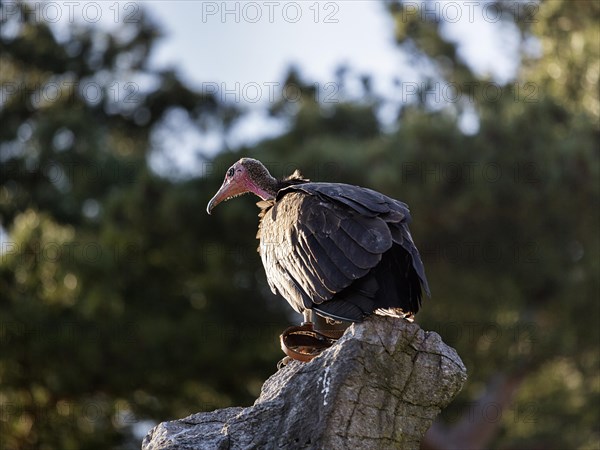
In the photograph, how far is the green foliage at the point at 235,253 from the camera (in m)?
15.3

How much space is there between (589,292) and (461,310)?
202 centimetres

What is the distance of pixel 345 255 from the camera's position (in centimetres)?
609

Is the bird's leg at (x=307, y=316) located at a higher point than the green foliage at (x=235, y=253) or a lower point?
lower

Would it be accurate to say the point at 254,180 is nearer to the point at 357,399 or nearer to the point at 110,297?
the point at 357,399

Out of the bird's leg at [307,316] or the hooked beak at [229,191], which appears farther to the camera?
the hooked beak at [229,191]

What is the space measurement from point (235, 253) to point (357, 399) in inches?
414

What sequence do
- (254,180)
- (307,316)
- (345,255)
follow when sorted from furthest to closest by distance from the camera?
(254,180) < (307,316) < (345,255)

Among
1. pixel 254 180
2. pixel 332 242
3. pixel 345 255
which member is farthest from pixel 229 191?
pixel 345 255

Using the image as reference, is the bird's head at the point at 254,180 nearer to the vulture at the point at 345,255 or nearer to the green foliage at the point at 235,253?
the vulture at the point at 345,255

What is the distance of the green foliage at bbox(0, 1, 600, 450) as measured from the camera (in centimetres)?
1534

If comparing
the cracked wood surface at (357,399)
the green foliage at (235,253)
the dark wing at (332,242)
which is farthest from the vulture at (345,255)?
the green foliage at (235,253)

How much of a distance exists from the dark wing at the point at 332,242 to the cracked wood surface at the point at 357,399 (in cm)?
28

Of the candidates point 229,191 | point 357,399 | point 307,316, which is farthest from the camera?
point 229,191

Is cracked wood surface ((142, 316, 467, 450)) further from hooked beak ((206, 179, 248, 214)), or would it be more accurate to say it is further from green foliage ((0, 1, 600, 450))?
green foliage ((0, 1, 600, 450))
